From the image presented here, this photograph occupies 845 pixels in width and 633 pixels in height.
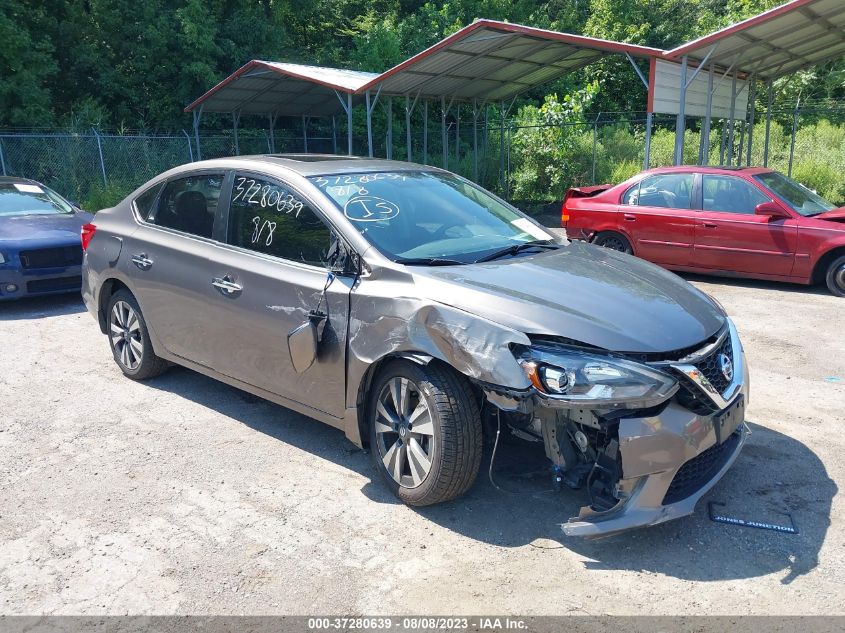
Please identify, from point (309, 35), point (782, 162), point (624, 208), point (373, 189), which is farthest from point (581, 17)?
point (373, 189)

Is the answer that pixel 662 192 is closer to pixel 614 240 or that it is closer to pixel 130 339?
pixel 614 240

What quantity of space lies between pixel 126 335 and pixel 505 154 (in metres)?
17.1

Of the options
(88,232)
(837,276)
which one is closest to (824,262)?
(837,276)

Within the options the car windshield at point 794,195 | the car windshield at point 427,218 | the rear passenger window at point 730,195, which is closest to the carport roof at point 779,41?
the car windshield at point 794,195

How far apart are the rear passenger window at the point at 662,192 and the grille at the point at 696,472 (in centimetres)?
658

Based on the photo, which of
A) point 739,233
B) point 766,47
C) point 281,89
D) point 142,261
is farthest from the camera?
point 281,89

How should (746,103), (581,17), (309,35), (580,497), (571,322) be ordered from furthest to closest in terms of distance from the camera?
(581,17) < (309,35) < (746,103) < (580,497) < (571,322)

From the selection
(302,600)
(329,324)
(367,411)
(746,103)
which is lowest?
(302,600)

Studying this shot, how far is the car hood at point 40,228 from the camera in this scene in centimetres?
824

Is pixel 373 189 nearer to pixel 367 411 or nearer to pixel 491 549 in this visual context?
pixel 367 411

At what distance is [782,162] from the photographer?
72.5 ft

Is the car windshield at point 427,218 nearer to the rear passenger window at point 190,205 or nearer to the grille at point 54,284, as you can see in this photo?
the rear passenger window at point 190,205

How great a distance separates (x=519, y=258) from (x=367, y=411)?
1.23 m

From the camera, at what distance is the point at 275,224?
4406 mm
